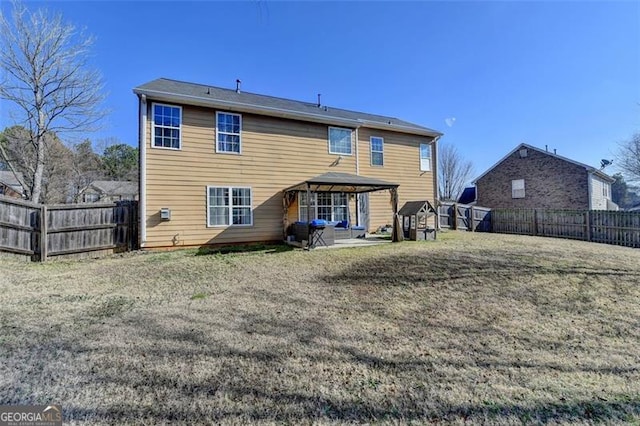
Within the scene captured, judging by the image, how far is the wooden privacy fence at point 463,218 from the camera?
54.0 feet

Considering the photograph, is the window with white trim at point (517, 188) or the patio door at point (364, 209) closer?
the patio door at point (364, 209)

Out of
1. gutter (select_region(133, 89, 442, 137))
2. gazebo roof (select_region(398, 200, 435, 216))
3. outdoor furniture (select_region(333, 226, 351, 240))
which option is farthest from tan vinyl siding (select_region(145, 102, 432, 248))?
gazebo roof (select_region(398, 200, 435, 216))

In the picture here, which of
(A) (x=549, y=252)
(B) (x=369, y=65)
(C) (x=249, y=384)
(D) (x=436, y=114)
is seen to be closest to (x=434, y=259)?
(A) (x=549, y=252)

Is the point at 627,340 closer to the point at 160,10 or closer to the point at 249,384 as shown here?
the point at 249,384

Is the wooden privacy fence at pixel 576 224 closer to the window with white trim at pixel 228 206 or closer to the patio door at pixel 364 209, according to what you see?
→ the patio door at pixel 364 209

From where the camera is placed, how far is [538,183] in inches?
829

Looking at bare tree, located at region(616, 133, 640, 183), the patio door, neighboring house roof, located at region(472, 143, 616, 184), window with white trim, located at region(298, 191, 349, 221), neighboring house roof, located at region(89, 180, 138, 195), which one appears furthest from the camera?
neighboring house roof, located at region(89, 180, 138, 195)

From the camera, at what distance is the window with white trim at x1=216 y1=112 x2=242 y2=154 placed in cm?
1077

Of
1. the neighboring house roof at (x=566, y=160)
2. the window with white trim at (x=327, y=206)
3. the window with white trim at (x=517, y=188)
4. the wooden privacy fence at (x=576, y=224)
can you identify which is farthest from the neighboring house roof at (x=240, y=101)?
the window with white trim at (x=517, y=188)

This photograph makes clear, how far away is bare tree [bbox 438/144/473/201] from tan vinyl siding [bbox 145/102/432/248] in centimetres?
2696

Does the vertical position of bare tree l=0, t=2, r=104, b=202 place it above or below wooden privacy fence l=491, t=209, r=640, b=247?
above

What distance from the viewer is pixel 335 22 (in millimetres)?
10000

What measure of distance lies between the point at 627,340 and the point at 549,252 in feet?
18.1

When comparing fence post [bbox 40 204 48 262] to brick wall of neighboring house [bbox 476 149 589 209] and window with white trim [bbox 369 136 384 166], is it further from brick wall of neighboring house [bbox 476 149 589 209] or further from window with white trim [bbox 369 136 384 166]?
brick wall of neighboring house [bbox 476 149 589 209]
